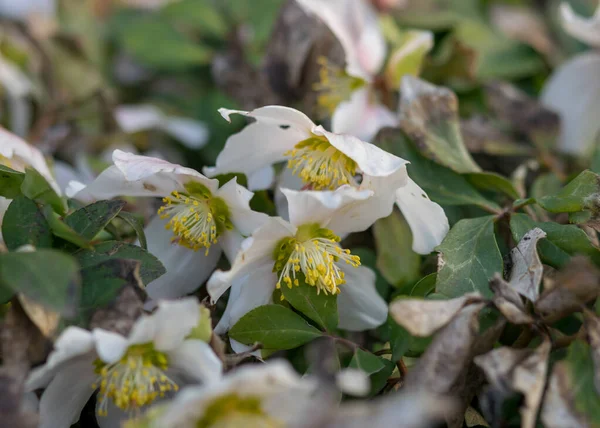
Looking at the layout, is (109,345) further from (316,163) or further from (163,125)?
(163,125)

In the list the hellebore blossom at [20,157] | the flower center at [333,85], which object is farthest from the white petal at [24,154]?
the flower center at [333,85]

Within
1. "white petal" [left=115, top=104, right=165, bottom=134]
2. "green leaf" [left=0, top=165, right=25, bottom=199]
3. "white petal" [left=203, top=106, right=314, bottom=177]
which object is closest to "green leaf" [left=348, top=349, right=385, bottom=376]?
"white petal" [left=203, top=106, right=314, bottom=177]

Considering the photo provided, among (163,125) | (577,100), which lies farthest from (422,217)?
(163,125)

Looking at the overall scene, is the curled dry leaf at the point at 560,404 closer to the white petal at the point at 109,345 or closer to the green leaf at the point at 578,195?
the green leaf at the point at 578,195

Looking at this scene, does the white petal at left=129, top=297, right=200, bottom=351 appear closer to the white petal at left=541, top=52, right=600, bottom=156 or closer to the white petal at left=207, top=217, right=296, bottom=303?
the white petal at left=207, top=217, right=296, bottom=303

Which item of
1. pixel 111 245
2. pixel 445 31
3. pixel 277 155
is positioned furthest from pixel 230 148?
pixel 445 31

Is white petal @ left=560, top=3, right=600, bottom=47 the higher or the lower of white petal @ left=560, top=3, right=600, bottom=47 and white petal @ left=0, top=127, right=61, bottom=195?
the higher
